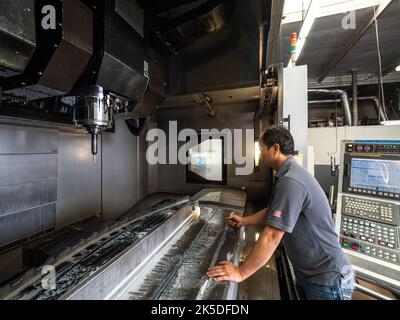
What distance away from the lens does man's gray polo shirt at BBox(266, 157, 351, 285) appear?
891 millimetres

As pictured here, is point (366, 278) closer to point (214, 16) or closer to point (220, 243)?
point (220, 243)

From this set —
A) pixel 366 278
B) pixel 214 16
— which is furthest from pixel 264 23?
pixel 366 278

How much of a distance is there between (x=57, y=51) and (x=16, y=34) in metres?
0.14

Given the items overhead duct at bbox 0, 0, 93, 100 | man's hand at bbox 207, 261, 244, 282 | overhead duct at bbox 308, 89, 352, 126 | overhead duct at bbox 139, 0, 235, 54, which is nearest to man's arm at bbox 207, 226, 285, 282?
man's hand at bbox 207, 261, 244, 282

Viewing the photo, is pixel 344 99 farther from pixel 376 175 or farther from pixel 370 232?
pixel 370 232

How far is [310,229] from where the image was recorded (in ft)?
3.14

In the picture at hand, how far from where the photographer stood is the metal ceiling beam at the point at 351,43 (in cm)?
167

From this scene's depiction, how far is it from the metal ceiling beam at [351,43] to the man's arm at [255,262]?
2.15 metres

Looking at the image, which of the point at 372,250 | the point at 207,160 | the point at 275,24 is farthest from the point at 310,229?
the point at 207,160

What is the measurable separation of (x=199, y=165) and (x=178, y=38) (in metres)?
2.21

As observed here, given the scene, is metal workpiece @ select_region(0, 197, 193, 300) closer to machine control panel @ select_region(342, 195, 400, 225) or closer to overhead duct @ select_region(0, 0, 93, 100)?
overhead duct @ select_region(0, 0, 93, 100)

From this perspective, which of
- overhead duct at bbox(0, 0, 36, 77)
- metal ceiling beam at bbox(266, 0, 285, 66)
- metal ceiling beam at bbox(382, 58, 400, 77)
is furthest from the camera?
metal ceiling beam at bbox(382, 58, 400, 77)

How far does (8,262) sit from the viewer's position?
5.25 ft

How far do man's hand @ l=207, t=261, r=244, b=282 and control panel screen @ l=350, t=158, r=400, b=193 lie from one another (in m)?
1.06
